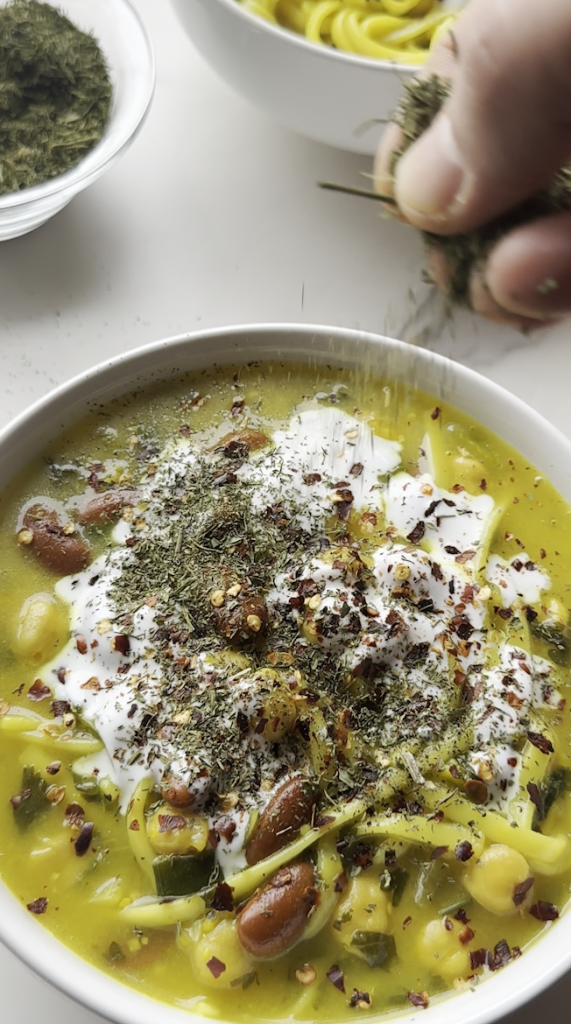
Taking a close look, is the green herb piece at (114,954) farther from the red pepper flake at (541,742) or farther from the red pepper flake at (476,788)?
the red pepper flake at (541,742)

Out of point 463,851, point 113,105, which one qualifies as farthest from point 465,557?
point 113,105

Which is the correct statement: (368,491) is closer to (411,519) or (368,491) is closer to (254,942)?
(411,519)

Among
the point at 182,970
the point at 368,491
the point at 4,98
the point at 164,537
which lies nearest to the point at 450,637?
the point at 368,491

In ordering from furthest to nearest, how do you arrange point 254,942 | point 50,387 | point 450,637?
1. point 50,387
2. point 450,637
3. point 254,942

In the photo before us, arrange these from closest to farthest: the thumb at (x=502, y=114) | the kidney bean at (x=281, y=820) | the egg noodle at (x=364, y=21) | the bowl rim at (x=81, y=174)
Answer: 1. the thumb at (x=502, y=114)
2. the kidney bean at (x=281, y=820)
3. the bowl rim at (x=81, y=174)
4. the egg noodle at (x=364, y=21)

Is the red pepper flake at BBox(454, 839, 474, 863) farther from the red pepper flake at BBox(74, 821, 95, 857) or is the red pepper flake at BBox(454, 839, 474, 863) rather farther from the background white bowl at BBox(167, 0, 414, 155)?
the background white bowl at BBox(167, 0, 414, 155)

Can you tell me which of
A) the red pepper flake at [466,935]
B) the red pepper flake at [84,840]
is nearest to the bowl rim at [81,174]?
the red pepper flake at [84,840]

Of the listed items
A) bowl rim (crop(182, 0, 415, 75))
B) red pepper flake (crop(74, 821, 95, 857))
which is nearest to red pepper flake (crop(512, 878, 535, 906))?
red pepper flake (crop(74, 821, 95, 857))
